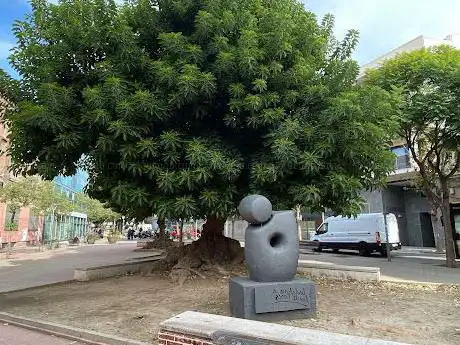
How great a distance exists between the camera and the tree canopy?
355 inches

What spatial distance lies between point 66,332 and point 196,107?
5.49 metres

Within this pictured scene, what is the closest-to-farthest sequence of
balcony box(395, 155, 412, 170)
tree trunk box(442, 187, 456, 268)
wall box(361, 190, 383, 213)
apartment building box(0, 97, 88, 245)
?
tree trunk box(442, 187, 456, 268)
balcony box(395, 155, 412, 170)
apartment building box(0, 97, 88, 245)
wall box(361, 190, 383, 213)

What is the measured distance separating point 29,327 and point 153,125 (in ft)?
16.1

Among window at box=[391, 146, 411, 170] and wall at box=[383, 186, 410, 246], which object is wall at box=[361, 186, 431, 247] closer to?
wall at box=[383, 186, 410, 246]

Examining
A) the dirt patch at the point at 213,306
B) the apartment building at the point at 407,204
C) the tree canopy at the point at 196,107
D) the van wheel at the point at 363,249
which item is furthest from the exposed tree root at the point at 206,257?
the apartment building at the point at 407,204

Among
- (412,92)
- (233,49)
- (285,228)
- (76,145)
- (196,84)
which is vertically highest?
(412,92)

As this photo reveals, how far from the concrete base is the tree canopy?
8.18ft

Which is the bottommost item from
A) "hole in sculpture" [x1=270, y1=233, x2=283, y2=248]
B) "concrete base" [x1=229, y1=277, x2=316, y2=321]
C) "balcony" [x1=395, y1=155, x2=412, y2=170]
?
"concrete base" [x1=229, y1=277, x2=316, y2=321]

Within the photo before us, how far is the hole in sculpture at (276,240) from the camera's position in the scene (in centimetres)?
748

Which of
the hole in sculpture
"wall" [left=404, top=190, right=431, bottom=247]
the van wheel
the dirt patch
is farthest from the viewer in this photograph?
"wall" [left=404, top=190, right=431, bottom=247]

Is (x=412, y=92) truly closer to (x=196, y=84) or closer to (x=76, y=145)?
(x=196, y=84)

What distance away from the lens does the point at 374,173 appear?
436 inches

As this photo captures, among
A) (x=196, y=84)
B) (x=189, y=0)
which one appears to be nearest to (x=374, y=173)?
(x=196, y=84)

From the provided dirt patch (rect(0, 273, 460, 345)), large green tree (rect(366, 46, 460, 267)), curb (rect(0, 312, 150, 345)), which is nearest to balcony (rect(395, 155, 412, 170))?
large green tree (rect(366, 46, 460, 267))
